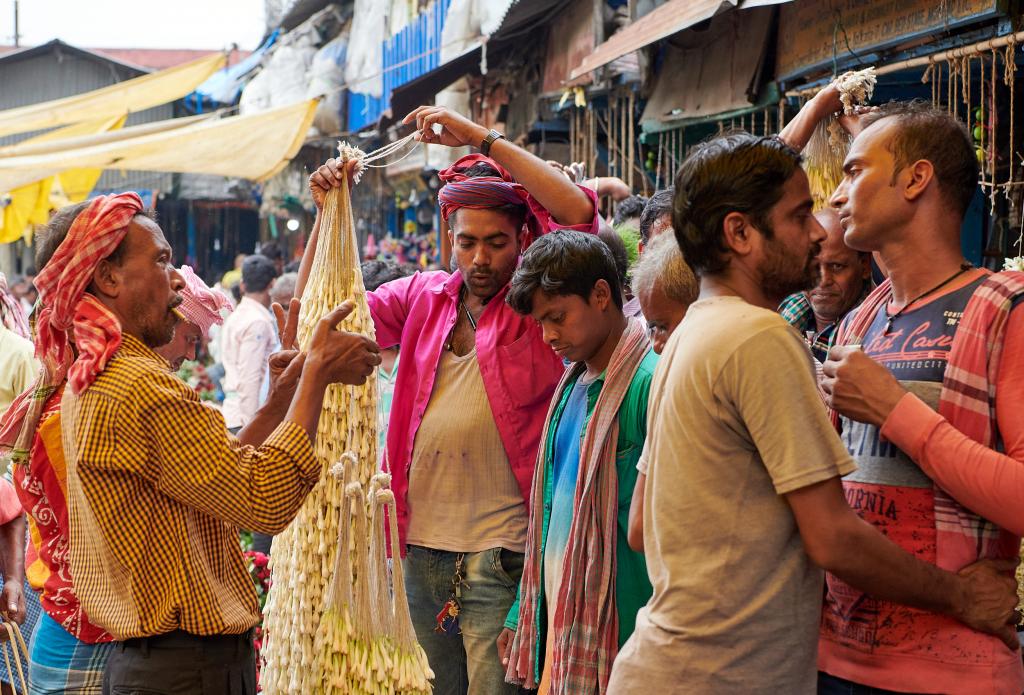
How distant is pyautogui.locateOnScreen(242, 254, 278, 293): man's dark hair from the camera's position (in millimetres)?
6875

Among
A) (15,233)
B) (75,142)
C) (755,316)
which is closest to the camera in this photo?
(755,316)

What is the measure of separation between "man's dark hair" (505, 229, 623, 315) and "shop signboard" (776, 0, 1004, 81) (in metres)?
1.70

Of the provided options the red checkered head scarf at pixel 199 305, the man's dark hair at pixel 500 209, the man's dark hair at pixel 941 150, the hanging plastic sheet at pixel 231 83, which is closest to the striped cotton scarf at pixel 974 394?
the man's dark hair at pixel 941 150

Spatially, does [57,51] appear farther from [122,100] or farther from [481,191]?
[481,191]

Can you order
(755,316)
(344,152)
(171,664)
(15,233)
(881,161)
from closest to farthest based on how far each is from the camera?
(755,316) → (881,161) → (171,664) → (344,152) → (15,233)

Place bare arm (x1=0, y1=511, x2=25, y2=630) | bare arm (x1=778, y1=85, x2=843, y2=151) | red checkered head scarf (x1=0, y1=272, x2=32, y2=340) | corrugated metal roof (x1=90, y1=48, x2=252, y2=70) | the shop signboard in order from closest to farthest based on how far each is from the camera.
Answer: bare arm (x1=778, y1=85, x2=843, y2=151) → bare arm (x1=0, y1=511, x2=25, y2=630) → the shop signboard → red checkered head scarf (x1=0, y1=272, x2=32, y2=340) → corrugated metal roof (x1=90, y1=48, x2=252, y2=70)

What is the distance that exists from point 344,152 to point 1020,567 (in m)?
2.06

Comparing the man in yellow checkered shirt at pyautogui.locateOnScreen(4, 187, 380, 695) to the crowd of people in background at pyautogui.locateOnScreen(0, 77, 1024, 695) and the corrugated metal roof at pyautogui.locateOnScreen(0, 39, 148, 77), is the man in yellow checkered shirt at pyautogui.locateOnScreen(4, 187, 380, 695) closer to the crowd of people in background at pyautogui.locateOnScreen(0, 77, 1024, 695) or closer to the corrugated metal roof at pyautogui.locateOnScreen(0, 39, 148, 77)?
the crowd of people in background at pyautogui.locateOnScreen(0, 77, 1024, 695)

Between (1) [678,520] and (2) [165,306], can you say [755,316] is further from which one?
(2) [165,306]

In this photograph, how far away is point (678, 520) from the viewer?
175 cm

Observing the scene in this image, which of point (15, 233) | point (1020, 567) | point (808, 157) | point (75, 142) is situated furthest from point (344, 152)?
point (15, 233)

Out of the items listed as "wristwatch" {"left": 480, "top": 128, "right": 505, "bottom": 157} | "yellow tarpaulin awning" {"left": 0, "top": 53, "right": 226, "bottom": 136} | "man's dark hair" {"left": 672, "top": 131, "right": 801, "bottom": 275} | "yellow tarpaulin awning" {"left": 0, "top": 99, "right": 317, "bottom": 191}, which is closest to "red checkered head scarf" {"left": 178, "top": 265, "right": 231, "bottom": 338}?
"wristwatch" {"left": 480, "top": 128, "right": 505, "bottom": 157}

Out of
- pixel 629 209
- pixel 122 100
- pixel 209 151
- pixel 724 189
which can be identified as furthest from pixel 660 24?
pixel 122 100

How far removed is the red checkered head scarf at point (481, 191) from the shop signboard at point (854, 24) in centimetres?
165
